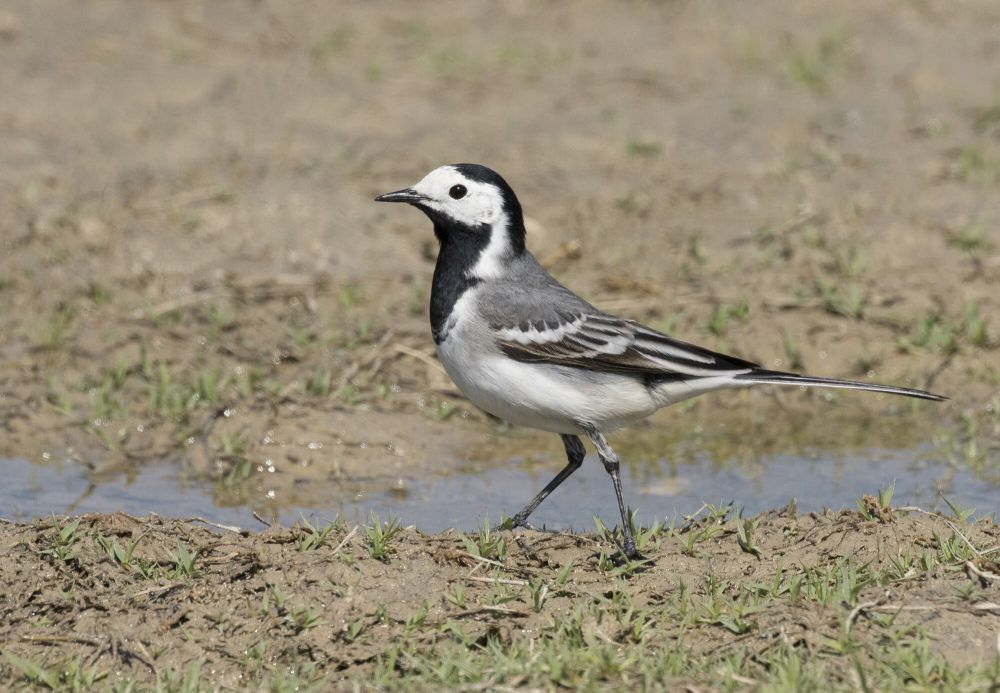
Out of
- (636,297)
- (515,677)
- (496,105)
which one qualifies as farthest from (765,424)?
(496,105)

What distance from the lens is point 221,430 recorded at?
25.8ft

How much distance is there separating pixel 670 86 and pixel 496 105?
1.57m

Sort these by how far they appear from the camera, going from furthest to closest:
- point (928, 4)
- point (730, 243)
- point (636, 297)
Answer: point (928, 4), point (730, 243), point (636, 297)

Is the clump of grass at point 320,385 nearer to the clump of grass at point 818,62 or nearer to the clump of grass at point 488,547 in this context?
the clump of grass at point 488,547

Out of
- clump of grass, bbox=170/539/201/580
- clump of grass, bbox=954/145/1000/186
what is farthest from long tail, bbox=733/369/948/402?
clump of grass, bbox=954/145/1000/186

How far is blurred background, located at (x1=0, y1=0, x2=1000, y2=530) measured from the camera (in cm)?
771

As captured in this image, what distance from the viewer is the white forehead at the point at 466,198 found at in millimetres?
6719

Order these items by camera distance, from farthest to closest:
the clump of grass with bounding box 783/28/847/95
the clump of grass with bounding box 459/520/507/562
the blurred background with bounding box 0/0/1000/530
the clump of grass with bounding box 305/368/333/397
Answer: the clump of grass with bounding box 783/28/847/95 < the clump of grass with bounding box 305/368/333/397 < the blurred background with bounding box 0/0/1000/530 < the clump of grass with bounding box 459/520/507/562

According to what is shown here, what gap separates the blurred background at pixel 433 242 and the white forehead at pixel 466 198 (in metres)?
1.49

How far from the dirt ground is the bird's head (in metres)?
1.49

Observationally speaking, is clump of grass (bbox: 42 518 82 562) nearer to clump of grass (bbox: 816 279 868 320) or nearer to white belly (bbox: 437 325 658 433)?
white belly (bbox: 437 325 658 433)

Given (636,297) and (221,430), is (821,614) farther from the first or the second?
(636,297)

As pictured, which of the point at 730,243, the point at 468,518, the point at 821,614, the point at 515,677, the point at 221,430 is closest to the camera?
the point at 515,677

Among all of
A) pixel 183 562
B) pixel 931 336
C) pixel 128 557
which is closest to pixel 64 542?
pixel 128 557
